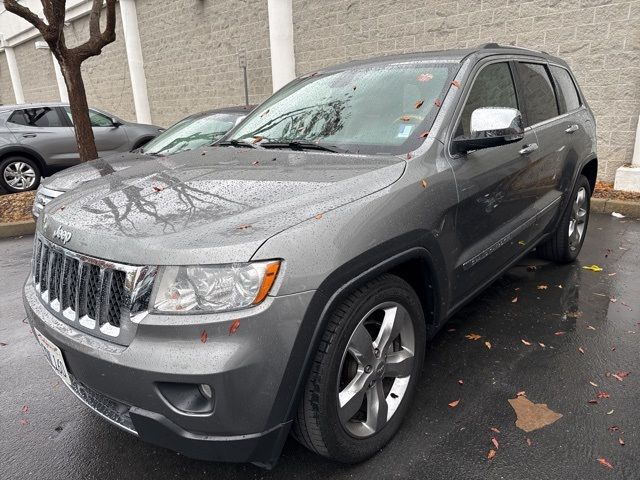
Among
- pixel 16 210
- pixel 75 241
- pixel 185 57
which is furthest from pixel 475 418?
pixel 185 57

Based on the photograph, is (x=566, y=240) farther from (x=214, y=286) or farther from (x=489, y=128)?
(x=214, y=286)

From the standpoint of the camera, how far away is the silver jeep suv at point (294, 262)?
5.53 feet

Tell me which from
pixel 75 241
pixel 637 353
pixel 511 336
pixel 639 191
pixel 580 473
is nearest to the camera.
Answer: pixel 75 241

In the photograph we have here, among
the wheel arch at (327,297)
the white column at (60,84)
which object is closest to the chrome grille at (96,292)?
the wheel arch at (327,297)

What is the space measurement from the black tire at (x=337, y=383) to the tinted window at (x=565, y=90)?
280 cm

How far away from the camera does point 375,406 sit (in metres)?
2.21

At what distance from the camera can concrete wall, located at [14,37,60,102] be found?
21.5m

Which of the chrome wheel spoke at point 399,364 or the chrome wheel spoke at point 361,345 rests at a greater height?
the chrome wheel spoke at point 361,345

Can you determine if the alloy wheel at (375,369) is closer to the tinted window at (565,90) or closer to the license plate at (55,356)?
the license plate at (55,356)

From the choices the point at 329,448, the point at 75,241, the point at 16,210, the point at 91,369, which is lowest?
the point at 16,210

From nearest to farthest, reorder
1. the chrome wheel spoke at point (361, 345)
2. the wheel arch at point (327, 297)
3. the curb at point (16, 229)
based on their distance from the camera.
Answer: the wheel arch at point (327, 297) → the chrome wheel spoke at point (361, 345) → the curb at point (16, 229)

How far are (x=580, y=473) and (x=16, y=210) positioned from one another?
781 cm

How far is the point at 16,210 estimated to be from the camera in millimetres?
7258

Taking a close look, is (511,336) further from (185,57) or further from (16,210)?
(185,57)
